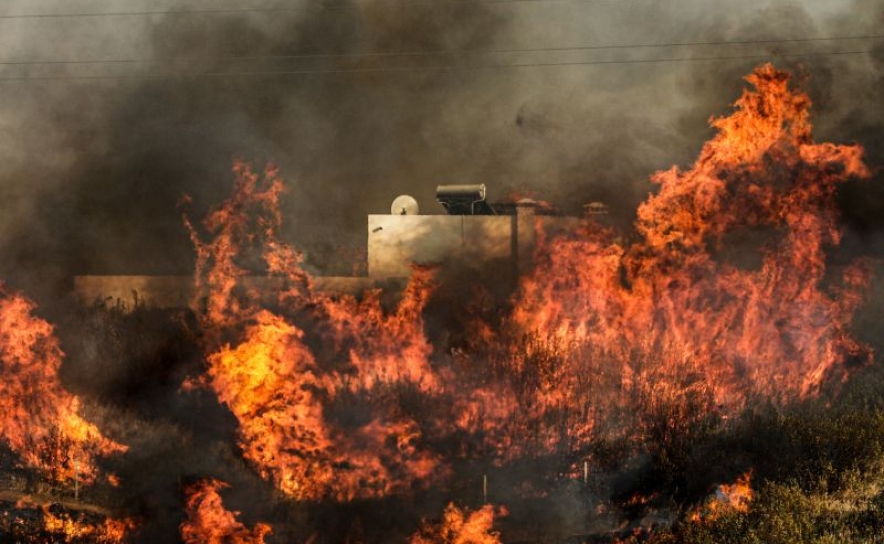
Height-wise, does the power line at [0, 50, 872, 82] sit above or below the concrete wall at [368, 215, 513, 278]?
above

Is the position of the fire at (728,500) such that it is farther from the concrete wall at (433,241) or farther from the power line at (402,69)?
the power line at (402,69)

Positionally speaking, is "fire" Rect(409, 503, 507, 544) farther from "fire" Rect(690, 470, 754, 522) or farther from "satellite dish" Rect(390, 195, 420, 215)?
"satellite dish" Rect(390, 195, 420, 215)

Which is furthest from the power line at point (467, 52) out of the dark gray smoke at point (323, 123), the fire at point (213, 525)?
the fire at point (213, 525)

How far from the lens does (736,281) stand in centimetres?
1702

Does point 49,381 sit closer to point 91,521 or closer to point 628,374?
point 91,521

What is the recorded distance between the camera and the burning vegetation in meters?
11.2

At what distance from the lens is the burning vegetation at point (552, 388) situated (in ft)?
36.7

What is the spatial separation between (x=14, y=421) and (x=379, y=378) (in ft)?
20.9

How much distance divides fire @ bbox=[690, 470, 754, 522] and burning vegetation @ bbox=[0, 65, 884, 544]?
39 mm

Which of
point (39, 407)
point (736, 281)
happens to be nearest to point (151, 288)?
point (39, 407)

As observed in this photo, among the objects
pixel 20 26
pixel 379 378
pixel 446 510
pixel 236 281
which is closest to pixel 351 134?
pixel 236 281

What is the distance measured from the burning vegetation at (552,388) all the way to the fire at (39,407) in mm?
44

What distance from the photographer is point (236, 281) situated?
1900cm

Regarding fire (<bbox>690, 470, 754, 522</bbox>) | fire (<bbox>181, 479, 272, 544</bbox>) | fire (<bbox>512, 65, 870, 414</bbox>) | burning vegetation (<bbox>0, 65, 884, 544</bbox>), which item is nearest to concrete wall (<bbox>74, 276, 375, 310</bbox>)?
burning vegetation (<bbox>0, 65, 884, 544</bbox>)
